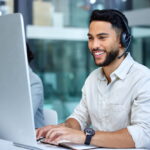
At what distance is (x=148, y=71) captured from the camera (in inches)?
72.7

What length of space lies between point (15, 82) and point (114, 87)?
72 centimetres

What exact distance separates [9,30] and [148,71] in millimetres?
864

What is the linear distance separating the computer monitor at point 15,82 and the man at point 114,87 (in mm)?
349

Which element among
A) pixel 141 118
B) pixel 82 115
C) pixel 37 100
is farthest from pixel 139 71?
pixel 37 100

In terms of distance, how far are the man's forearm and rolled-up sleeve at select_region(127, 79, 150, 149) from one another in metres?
0.02

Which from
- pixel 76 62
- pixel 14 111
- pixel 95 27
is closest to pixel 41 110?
pixel 95 27

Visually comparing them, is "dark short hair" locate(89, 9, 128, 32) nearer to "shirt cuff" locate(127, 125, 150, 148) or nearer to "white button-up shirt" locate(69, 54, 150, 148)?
"white button-up shirt" locate(69, 54, 150, 148)

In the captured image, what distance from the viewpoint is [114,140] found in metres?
1.54

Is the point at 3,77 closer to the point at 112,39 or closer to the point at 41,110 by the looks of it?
the point at 112,39

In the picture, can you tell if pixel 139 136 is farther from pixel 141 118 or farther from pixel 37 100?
pixel 37 100

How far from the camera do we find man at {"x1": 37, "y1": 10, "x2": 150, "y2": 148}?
5.54 feet

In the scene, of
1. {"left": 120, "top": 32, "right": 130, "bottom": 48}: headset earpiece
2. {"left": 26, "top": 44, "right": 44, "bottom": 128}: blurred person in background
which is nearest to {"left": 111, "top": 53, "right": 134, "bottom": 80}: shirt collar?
{"left": 120, "top": 32, "right": 130, "bottom": 48}: headset earpiece

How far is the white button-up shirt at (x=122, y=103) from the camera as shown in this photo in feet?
5.38

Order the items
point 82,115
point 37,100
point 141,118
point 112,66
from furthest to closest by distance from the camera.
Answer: point 37,100
point 82,115
point 112,66
point 141,118
